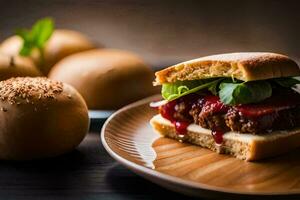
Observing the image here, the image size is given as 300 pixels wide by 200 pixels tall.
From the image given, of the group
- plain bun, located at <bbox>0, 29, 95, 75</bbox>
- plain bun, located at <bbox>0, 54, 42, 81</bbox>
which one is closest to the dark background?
plain bun, located at <bbox>0, 29, 95, 75</bbox>

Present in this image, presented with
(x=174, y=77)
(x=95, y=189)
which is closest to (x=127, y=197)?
(x=95, y=189)

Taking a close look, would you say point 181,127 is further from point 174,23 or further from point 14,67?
point 174,23

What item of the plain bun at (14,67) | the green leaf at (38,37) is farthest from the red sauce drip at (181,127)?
the green leaf at (38,37)

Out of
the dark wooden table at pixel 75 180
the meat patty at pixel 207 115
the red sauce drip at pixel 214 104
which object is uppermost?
the red sauce drip at pixel 214 104

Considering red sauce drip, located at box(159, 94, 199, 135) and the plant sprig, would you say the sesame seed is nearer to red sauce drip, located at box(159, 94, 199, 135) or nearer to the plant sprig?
red sauce drip, located at box(159, 94, 199, 135)

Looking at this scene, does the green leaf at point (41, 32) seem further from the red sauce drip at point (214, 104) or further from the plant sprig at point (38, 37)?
the red sauce drip at point (214, 104)

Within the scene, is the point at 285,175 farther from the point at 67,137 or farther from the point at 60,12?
→ the point at 60,12
